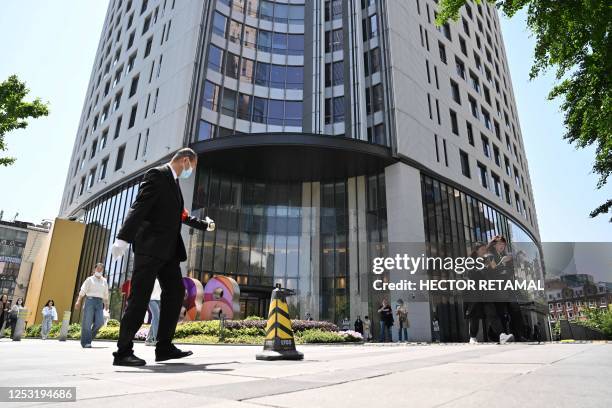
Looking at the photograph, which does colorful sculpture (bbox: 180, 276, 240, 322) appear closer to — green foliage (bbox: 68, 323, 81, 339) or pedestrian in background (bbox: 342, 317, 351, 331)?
green foliage (bbox: 68, 323, 81, 339)

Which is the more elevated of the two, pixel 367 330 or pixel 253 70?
pixel 253 70

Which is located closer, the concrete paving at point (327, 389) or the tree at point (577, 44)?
the concrete paving at point (327, 389)

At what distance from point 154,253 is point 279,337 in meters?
2.10

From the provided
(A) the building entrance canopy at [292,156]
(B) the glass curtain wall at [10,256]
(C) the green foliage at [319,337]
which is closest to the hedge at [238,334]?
(C) the green foliage at [319,337]

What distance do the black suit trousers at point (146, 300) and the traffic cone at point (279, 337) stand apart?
4.58ft

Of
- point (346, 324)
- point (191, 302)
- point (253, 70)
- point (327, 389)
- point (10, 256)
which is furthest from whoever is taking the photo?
point (10, 256)

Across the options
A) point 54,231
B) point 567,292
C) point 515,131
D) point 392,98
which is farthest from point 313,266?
point 567,292

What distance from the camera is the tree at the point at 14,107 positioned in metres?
14.4

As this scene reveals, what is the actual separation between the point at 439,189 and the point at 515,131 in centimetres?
2293

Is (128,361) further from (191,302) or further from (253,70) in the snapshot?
(253,70)

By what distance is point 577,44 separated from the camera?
5055mm

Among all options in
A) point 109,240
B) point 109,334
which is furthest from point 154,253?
point 109,240

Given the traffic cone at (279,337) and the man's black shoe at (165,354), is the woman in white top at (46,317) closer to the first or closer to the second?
the traffic cone at (279,337)

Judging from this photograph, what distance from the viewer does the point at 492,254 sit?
9117mm
